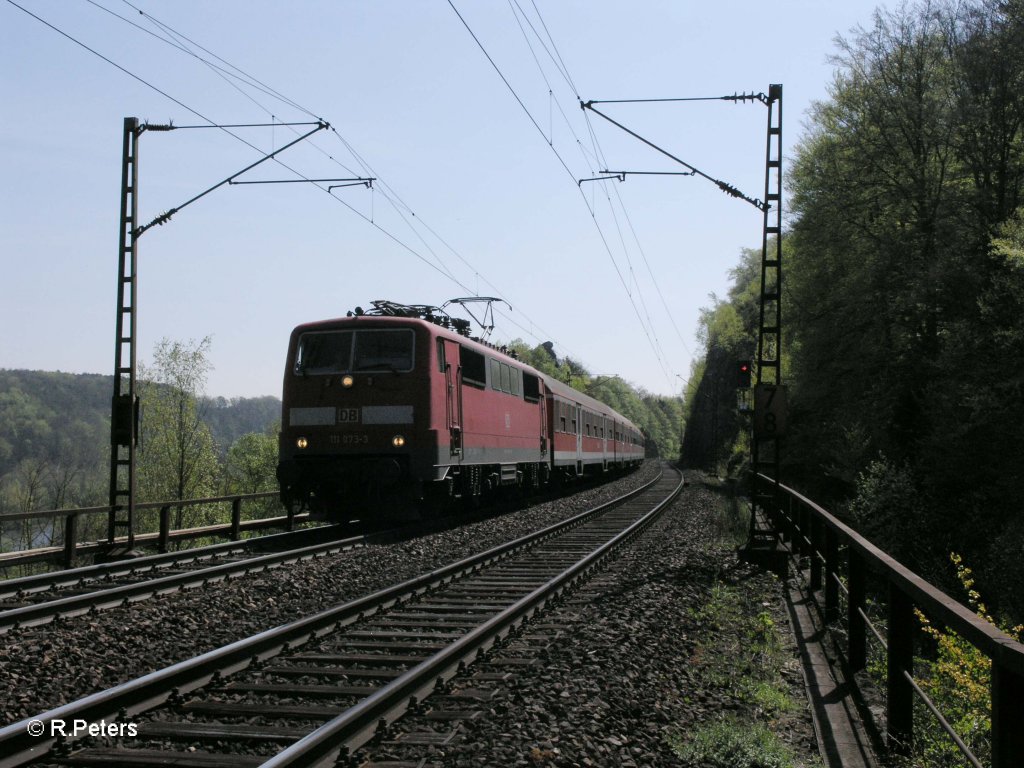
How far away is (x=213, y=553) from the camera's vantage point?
1320cm

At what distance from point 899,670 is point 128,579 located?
8.72 metres

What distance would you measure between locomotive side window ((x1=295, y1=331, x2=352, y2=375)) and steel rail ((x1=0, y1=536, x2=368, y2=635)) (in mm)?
3897

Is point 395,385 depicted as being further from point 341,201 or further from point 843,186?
point 843,186

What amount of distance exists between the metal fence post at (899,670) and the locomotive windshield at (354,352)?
11.7 meters

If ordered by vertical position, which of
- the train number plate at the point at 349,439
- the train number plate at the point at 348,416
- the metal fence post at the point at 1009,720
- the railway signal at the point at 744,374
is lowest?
the metal fence post at the point at 1009,720

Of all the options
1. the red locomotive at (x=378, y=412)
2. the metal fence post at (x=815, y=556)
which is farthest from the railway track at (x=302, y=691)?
the red locomotive at (x=378, y=412)

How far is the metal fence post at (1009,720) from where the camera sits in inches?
129

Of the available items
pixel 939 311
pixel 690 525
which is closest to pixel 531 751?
pixel 690 525

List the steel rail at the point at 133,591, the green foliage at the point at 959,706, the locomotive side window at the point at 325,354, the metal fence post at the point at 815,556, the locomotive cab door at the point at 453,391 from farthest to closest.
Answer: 1. the locomotive cab door at the point at 453,391
2. the locomotive side window at the point at 325,354
3. the metal fence post at the point at 815,556
4. the steel rail at the point at 133,591
5. the green foliage at the point at 959,706

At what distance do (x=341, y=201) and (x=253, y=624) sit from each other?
32.7 feet

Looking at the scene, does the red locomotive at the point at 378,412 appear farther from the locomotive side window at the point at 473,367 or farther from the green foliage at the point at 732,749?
the green foliage at the point at 732,749

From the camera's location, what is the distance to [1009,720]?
10.9 ft

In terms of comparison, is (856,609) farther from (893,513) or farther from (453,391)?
(893,513)

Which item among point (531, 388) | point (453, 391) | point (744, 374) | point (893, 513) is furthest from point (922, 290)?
point (453, 391)
